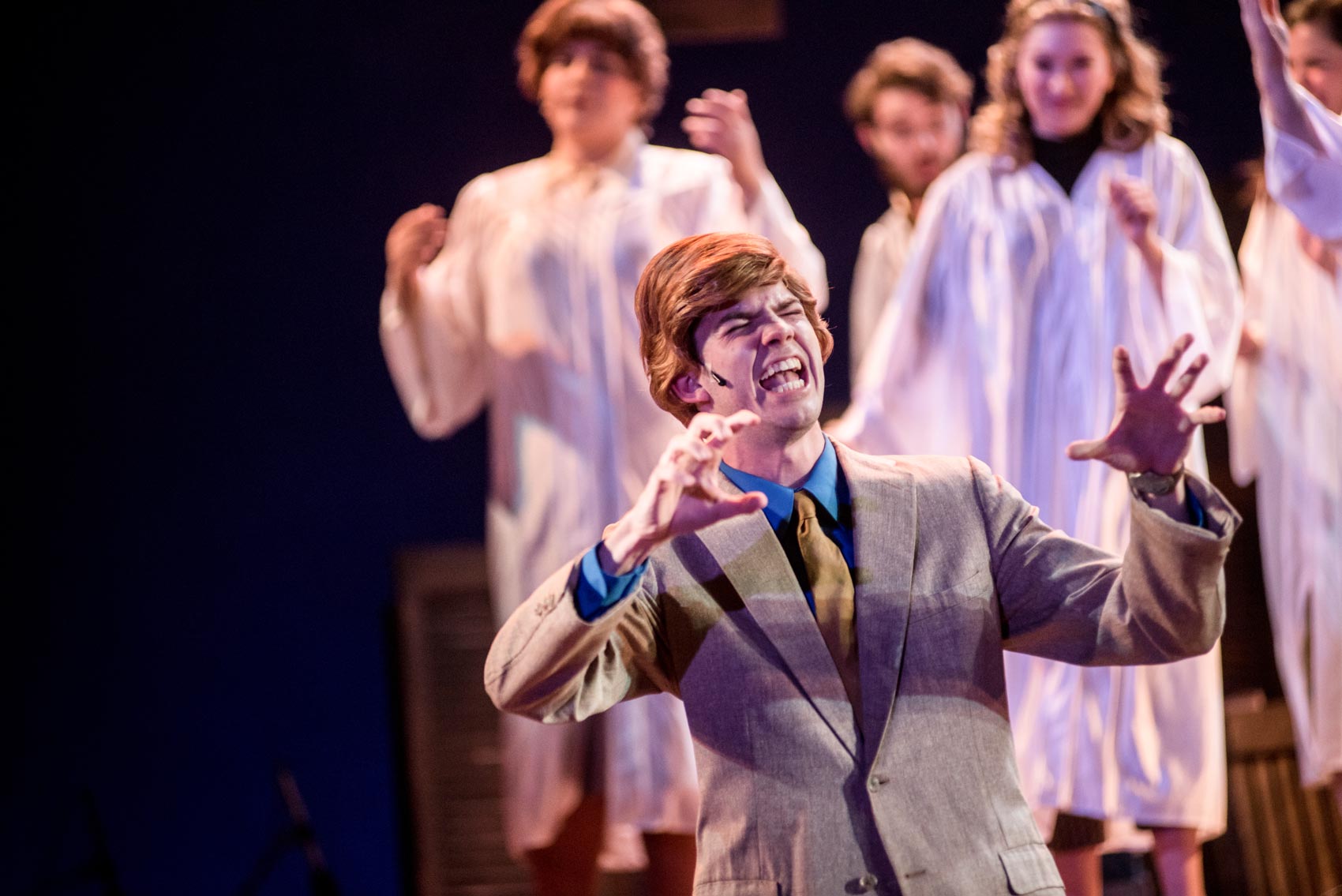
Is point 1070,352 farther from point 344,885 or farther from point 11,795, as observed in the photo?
point 11,795

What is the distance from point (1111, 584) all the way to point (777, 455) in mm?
410

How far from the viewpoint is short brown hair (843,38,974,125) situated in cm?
380

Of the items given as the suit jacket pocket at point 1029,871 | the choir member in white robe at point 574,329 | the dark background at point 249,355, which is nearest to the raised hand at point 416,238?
the choir member in white robe at point 574,329

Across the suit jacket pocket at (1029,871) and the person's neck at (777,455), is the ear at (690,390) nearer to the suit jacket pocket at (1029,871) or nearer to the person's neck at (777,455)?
the person's neck at (777,455)

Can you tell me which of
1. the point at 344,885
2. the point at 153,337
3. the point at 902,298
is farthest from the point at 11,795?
the point at 902,298

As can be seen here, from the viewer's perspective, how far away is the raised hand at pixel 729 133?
3.07 meters

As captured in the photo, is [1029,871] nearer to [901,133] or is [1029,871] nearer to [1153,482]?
[1153,482]

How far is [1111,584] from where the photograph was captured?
5.45 feet

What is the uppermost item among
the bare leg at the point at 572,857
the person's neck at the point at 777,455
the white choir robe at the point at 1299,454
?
the person's neck at the point at 777,455

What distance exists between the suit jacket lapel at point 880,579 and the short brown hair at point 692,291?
204 millimetres

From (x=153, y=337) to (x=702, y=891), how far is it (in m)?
2.95

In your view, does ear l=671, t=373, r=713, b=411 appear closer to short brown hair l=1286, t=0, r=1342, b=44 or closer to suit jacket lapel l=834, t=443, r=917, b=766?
suit jacket lapel l=834, t=443, r=917, b=766

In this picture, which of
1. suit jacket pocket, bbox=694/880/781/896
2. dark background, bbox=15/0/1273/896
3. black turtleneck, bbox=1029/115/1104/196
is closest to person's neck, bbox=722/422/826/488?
suit jacket pocket, bbox=694/880/781/896

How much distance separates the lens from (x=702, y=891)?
1625mm
